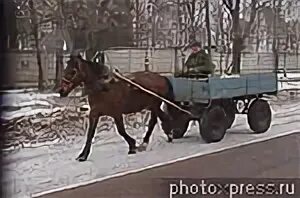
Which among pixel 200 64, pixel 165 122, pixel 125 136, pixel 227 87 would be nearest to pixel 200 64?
pixel 200 64

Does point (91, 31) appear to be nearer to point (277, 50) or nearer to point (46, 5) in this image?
point (46, 5)

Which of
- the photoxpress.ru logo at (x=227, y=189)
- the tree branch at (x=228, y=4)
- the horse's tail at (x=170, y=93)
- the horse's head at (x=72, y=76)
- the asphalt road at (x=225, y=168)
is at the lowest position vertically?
the photoxpress.ru logo at (x=227, y=189)

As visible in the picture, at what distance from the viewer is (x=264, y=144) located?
2201 mm

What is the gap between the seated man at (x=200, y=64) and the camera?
7.18ft

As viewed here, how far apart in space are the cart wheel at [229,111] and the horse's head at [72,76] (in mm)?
463

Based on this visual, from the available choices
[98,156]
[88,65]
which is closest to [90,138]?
[98,156]

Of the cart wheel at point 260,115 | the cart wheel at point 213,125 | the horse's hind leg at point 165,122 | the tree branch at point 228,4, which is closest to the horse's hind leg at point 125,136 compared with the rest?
the horse's hind leg at point 165,122

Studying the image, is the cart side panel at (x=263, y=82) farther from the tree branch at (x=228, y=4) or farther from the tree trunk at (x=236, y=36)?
the tree branch at (x=228, y=4)

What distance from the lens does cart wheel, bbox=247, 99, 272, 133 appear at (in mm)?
2189

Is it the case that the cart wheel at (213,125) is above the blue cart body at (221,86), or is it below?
below

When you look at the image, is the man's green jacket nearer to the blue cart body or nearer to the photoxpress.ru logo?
the blue cart body

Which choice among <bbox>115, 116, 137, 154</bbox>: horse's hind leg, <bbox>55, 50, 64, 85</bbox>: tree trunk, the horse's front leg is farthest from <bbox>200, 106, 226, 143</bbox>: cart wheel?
<bbox>55, 50, 64, 85</bbox>: tree trunk

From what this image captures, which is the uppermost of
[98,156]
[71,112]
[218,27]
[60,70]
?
[218,27]

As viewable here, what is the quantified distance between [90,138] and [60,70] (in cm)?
24
